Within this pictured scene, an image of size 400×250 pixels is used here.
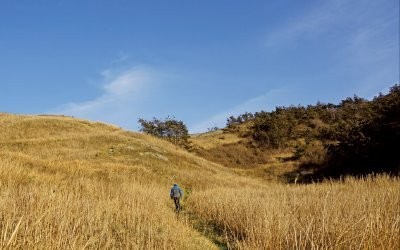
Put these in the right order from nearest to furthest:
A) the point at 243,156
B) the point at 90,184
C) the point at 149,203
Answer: the point at 149,203 < the point at 90,184 < the point at 243,156

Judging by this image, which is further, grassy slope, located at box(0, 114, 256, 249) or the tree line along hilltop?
the tree line along hilltop

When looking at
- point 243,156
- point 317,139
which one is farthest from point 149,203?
point 317,139

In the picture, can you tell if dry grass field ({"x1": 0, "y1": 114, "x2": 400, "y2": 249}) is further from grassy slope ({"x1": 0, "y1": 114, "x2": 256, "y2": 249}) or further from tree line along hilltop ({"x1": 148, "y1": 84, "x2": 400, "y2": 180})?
tree line along hilltop ({"x1": 148, "y1": 84, "x2": 400, "y2": 180})

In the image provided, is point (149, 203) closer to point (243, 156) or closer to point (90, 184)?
point (90, 184)

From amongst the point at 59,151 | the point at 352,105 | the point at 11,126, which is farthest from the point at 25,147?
the point at 352,105

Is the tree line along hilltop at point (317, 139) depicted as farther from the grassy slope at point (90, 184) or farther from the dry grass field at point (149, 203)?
the grassy slope at point (90, 184)

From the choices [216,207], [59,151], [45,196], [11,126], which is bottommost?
[216,207]

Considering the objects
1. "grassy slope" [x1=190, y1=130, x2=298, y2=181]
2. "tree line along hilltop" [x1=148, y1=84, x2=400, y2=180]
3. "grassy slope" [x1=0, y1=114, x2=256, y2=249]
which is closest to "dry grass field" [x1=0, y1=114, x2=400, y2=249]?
"grassy slope" [x1=0, y1=114, x2=256, y2=249]

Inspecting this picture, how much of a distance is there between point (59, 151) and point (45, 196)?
89.7ft

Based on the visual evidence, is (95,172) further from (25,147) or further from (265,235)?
(265,235)

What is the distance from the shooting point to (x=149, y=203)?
13969mm

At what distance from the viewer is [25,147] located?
1404 inches

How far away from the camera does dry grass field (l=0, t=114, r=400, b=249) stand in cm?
610

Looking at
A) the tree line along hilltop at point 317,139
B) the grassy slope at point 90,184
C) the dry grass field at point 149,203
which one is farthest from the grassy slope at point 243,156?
the grassy slope at point 90,184
